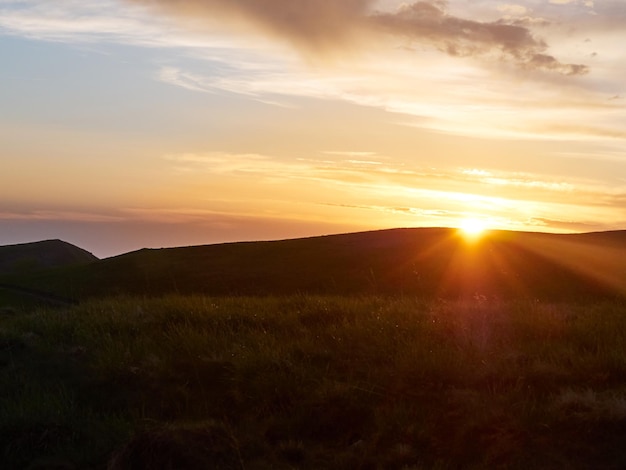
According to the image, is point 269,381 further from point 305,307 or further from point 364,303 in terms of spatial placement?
point 364,303

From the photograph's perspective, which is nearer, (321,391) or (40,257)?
(321,391)

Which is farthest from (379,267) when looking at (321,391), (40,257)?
(40,257)

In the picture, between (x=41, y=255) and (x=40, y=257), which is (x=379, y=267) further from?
(x=41, y=255)

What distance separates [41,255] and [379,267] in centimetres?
8234

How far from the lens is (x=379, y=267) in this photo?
61.8 meters

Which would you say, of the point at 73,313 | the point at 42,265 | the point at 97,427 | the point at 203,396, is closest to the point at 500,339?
the point at 203,396

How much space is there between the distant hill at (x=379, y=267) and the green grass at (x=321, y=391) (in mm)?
28421

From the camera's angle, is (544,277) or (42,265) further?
(42,265)

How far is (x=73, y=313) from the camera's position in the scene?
13.6m

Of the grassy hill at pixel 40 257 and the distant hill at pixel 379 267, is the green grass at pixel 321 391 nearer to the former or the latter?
the distant hill at pixel 379 267

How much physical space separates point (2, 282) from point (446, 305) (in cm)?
7241

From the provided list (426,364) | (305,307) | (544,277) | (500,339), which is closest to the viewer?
(426,364)

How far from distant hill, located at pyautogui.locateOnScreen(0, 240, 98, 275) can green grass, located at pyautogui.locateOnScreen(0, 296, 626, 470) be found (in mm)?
108611

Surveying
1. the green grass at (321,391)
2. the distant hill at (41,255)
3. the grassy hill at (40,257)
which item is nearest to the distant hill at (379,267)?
the grassy hill at (40,257)
